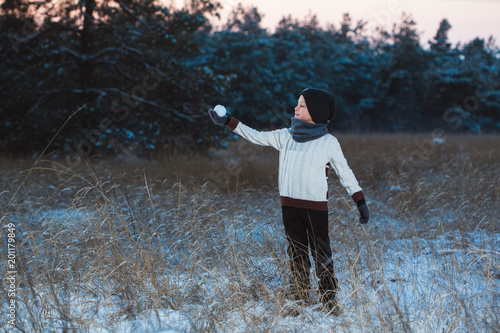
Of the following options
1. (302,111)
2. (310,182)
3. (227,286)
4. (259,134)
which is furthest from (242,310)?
(302,111)

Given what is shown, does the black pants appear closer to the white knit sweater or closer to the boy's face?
the white knit sweater

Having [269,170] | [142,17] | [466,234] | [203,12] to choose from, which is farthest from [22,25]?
[466,234]

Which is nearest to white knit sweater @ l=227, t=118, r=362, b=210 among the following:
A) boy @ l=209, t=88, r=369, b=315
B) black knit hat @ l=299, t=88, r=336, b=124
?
boy @ l=209, t=88, r=369, b=315

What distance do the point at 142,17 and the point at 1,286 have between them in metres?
8.61

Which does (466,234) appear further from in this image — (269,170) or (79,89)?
(79,89)

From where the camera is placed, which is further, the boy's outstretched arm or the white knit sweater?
the boy's outstretched arm

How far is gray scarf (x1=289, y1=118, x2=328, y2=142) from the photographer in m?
2.98

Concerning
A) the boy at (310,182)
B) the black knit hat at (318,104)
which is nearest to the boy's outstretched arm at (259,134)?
the boy at (310,182)

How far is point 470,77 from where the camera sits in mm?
27078

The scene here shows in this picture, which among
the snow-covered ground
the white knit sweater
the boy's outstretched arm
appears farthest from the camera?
the boy's outstretched arm

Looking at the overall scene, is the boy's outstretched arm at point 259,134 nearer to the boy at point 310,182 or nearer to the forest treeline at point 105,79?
the boy at point 310,182

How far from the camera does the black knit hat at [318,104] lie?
9.79ft

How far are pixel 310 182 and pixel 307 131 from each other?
1.02 feet

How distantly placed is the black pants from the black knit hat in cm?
58
